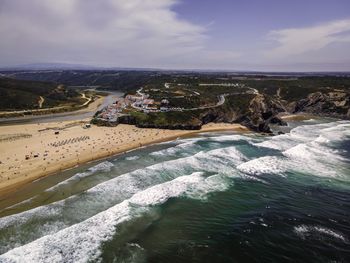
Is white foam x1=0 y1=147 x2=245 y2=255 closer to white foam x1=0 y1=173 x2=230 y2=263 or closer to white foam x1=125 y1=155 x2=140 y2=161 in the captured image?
white foam x1=0 y1=173 x2=230 y2=263

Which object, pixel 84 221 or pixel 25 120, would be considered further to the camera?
pixel 25 120

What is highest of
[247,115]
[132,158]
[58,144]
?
[247,115]

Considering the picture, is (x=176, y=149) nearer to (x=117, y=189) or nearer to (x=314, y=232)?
(x=117, y=189)

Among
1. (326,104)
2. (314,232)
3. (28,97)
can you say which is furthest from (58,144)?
(326,104)

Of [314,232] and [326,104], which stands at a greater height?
[314,232]

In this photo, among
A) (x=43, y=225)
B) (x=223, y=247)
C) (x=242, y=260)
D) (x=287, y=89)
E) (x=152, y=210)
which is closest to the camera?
(x=242, y=260)

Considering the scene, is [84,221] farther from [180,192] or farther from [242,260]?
[242,260]

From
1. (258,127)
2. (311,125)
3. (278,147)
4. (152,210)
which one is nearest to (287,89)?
(311,125)

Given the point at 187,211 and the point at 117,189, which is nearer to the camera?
the point at 187,211

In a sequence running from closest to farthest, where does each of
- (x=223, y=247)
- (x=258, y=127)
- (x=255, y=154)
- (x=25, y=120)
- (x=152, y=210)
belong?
(x=223, y=247), (x=152, y=210), (x=255, y=154), (x=258, y=127), (x=25, y=120)
